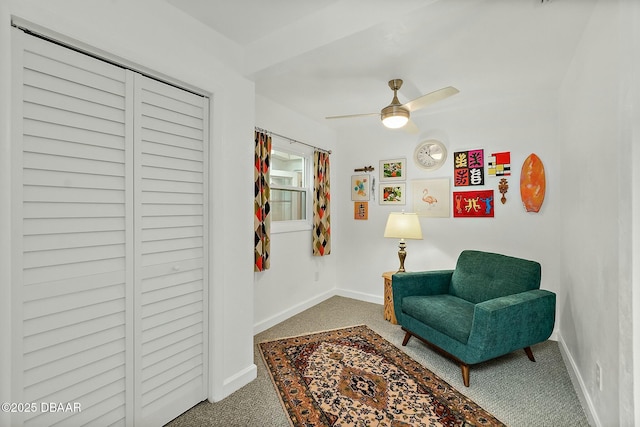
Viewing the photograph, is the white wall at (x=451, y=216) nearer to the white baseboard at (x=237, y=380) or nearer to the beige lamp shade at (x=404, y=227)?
the beige lamp shade at (x=404, y=227)

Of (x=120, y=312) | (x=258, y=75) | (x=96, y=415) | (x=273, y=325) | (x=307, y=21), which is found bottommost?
(x=273, y=325)

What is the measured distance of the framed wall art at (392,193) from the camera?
12.6 feet

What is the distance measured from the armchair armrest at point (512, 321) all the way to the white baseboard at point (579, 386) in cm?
27

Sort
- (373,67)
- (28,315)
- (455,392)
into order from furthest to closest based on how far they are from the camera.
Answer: (373,67)
(455,392)
(28,315)

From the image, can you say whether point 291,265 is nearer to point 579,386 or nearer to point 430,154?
point 430,154

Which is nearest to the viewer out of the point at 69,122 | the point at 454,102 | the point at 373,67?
the point at 69,122

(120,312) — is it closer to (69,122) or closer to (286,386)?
(69,122)

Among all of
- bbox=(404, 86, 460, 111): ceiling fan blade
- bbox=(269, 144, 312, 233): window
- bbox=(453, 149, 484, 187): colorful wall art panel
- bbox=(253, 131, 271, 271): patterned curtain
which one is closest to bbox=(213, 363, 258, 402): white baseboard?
bbox=(253, 131, 271, 271): patterned curtain

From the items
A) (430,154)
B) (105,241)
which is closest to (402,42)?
(430,154)

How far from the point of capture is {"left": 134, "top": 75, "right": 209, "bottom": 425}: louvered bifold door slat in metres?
1.64

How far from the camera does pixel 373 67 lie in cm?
245

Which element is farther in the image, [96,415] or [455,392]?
[455,392]

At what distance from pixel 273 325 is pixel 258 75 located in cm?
252

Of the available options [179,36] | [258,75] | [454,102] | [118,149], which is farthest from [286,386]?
[454,102]
